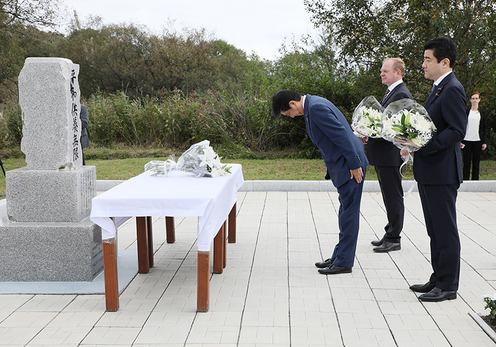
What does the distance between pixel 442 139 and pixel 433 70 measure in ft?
1.91

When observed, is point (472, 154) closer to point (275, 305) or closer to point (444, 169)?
point (444, 169)

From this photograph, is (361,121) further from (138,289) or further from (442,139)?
(138,289)

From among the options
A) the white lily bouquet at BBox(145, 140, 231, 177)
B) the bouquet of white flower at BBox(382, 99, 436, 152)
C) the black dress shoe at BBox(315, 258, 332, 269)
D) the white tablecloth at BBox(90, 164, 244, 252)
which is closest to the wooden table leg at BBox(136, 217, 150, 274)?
the white lily bouquet at BBox(145, 140, 231, 177)

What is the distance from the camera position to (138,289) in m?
4.05

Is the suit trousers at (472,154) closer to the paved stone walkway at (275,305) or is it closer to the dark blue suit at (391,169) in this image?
the paved stone walkway at (275,305)

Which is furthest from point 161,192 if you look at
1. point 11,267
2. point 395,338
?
point 395,338

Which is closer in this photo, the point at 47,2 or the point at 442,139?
the point at 442,139

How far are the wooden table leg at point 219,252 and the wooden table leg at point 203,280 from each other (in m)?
0.81

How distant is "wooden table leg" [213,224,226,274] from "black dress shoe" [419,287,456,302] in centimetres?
183

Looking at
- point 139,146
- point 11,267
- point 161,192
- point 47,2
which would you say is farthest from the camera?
point 47,2

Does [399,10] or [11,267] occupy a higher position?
[399,10]

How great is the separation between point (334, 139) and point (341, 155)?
0.22 m

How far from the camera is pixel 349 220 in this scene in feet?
14.1

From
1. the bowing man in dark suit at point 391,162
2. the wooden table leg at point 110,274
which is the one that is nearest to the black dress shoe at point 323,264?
the bowing man in dark suit at point 391,162
